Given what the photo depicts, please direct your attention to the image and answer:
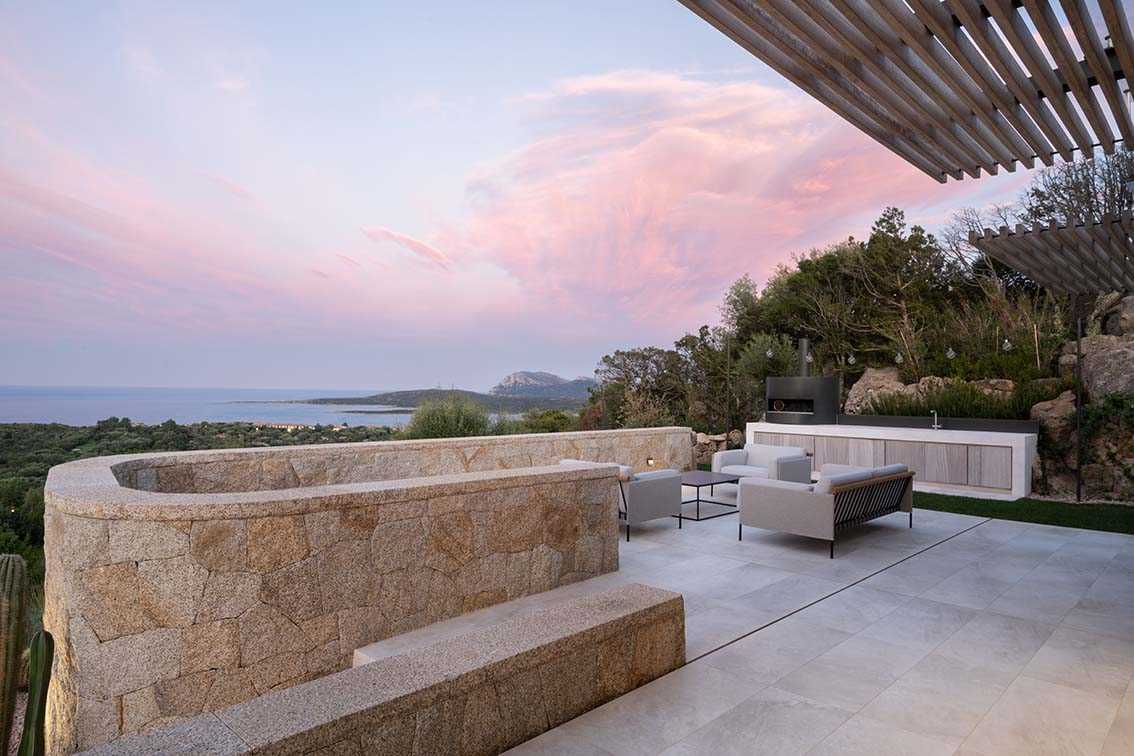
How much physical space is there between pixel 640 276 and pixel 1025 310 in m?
8.90

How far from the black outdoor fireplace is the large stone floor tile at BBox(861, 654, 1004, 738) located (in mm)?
8498

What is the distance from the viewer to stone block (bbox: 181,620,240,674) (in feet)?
9.54

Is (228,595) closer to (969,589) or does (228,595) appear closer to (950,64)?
(950,64)

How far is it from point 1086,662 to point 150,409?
471 inches

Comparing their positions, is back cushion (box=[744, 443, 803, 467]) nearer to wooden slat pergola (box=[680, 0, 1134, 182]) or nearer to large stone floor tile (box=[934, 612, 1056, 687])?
large stone floor tile (box=[934, 612, 1056, 687])

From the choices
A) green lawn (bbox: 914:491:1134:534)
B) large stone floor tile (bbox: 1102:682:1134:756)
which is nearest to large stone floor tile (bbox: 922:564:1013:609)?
large stone floor tile (bbox: 1102:682:1134:756)

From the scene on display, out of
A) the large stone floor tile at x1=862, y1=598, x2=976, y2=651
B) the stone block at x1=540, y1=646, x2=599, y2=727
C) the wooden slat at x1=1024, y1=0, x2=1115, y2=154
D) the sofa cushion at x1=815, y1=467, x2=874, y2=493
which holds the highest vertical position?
the wooden slat at x1=1024, y1=0, x2=1115, y2=154

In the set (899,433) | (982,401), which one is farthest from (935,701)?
(982,401)

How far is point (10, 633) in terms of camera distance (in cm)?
182

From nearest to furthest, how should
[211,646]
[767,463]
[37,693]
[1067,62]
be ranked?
[37,693]
[1067,62]
[211,646]
[767,463]

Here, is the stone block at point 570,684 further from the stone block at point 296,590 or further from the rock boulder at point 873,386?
the rock boulder at point 873,386

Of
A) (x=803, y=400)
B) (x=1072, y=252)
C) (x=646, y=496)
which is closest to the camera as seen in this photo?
(x=1072, y=252)

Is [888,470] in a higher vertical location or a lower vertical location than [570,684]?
higher

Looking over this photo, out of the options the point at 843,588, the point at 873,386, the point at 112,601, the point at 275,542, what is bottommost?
the point at 843,588
